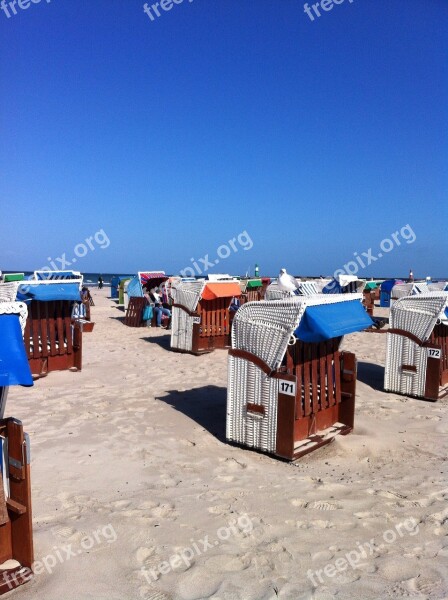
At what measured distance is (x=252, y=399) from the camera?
591 cm

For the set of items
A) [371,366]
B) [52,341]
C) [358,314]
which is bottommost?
[371,366]

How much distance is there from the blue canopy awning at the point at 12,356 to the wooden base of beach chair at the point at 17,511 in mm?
365

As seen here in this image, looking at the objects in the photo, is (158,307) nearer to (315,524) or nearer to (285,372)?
(285,372)

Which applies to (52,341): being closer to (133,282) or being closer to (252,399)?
(252,399)

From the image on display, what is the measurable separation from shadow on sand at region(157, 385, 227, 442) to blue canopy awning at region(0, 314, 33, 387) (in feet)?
11.3

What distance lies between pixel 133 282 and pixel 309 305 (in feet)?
50.9

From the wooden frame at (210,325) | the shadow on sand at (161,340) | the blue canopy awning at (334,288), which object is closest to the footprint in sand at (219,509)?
the wooden frame at (210,325)

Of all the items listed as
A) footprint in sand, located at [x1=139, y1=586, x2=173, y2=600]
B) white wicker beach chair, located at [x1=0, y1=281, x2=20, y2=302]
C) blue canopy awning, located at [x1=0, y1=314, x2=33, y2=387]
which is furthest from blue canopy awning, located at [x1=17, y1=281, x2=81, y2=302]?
footprint in sand, located at [x1=139, y1=586, x2=173, y2=600]

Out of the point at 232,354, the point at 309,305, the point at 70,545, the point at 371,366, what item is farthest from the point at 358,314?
the point at 371,366

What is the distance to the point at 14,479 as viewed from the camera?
Result: 3.50 meters

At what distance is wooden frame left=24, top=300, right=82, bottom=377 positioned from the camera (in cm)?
934

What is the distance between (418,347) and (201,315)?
18.1 ft

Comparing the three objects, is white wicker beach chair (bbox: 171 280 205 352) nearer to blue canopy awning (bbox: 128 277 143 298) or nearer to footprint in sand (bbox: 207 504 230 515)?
blue canopy awning (bbox: 128 277 143 298)

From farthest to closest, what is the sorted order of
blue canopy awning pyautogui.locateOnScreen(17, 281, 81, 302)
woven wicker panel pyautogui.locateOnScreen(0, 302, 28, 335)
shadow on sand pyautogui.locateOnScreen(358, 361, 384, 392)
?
1. shadow on sand pyautogui.locateOnScreen(358, 361, 384, 392)
2. blue canopy awning pyautogui.locateOnScreen(17, 281, 81, 302)
3. woven wicker panel pyautogui.locateOnScreen(0, 302, 28, 335)
